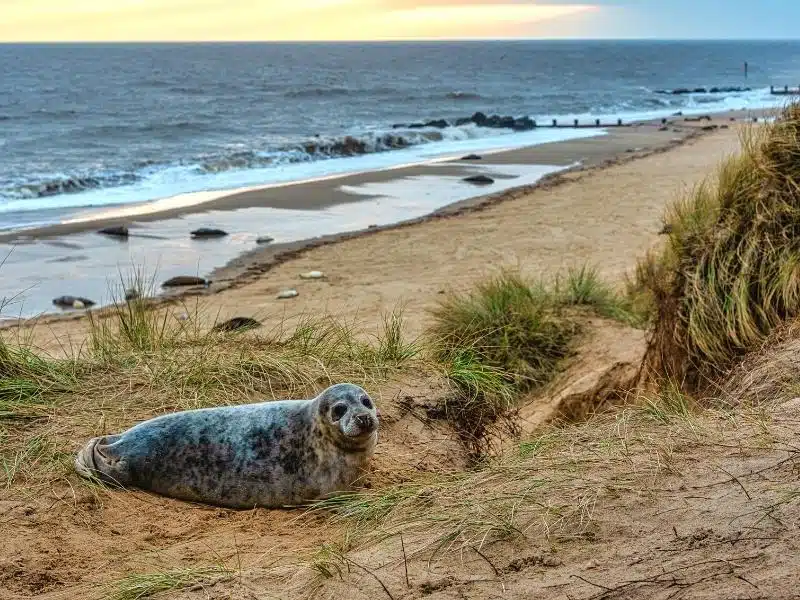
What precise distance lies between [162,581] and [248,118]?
110 ft

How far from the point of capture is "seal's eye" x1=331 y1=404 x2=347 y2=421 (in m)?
4.05

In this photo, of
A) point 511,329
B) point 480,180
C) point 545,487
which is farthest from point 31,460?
point 480,180

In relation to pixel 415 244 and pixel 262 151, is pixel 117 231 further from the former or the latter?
pixel 262 151

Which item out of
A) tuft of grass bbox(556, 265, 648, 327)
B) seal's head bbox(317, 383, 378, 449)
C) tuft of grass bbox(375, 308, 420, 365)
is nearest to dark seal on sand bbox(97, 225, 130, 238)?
tuft of grass bbox(556, 265, 648, 327)

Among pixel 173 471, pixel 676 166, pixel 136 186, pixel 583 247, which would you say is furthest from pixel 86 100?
pixel 173 471

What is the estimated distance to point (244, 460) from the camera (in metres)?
4.18

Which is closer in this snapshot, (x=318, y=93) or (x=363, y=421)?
(x=363, y=421)

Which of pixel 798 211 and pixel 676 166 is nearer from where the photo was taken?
pixel 798 211

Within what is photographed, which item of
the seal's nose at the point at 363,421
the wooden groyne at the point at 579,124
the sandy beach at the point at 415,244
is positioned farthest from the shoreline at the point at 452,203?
the seal's nose at the point at 363,421

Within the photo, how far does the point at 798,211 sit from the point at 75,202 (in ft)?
46.9

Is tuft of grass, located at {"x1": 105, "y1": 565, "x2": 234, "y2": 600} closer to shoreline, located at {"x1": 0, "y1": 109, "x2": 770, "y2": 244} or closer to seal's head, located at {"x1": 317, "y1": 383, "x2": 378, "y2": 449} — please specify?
seal's head, located at {"x1": 317, "y1": 383, "x2": 378, "y2": 449}

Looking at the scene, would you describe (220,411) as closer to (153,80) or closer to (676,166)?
(676,166)

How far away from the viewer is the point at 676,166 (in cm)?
2062

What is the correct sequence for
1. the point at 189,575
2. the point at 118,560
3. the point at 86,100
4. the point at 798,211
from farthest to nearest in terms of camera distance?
the point at 86,100 < the point at 798,211 < the point at 118,560 < the point at 189,575
